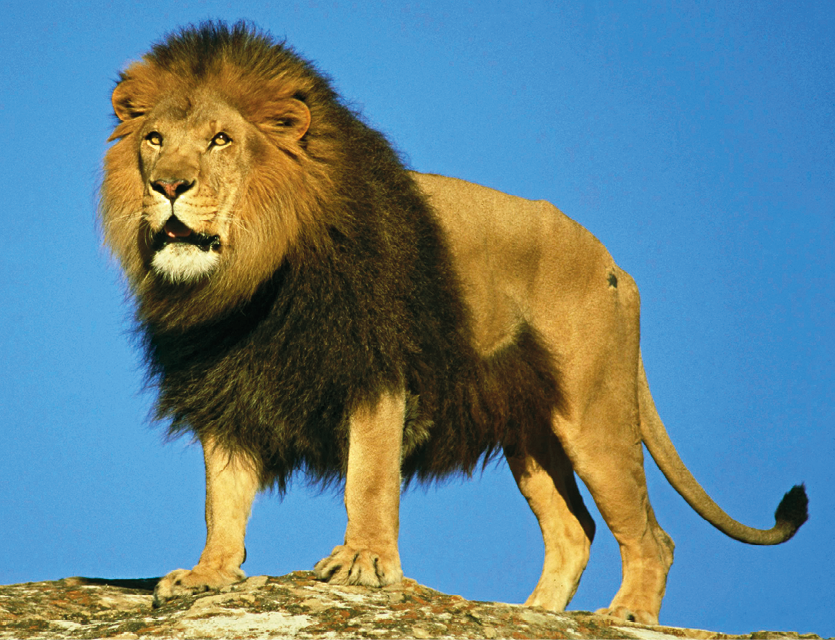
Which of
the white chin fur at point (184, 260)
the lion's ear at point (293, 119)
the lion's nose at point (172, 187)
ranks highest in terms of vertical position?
the lion's ear at point (293, 119)

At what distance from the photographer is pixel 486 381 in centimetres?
657

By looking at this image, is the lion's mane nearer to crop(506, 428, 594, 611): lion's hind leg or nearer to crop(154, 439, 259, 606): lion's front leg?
crop(154, 439, 259, 606): lion's front leg

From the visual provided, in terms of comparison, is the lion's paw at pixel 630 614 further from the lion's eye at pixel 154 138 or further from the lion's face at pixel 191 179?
the lion's eye at pixel 154 138

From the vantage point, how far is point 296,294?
18.4 feet

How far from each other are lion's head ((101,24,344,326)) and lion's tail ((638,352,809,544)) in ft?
9.03

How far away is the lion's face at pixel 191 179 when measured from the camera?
524 centimetres

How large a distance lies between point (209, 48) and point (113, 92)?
531 mm

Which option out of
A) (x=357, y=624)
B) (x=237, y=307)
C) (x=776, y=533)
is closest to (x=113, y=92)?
(x=237, y=307)

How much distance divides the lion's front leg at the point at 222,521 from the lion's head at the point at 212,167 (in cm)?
74

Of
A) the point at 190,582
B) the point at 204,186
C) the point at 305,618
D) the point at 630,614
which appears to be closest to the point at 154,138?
the point at 204,186

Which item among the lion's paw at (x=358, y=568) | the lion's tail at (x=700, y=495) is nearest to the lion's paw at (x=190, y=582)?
the lion's paw at (x=358, y=568)

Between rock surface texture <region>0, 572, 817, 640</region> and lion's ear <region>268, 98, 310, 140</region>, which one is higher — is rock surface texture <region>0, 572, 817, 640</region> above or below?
below

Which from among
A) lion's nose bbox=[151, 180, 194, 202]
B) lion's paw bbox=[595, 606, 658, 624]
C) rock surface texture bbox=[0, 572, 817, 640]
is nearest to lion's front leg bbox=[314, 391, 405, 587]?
rock surface texture bbox=[0, 572, 817, 640]

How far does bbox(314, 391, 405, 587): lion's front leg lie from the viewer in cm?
528
